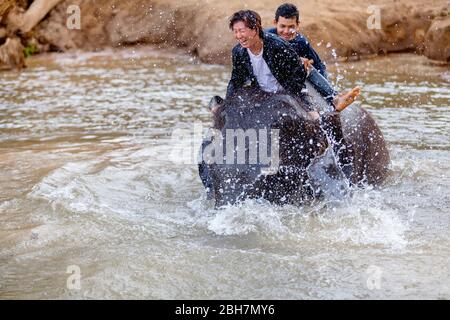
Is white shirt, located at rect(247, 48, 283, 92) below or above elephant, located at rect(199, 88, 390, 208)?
above

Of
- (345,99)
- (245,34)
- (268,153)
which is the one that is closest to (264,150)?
(268,153)

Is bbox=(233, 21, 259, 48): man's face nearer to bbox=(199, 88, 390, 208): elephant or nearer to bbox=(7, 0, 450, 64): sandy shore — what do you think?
bbox=(199, 88, 390, 208): elephant

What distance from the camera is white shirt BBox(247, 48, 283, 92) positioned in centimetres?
554

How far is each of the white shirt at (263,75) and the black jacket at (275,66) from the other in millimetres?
23

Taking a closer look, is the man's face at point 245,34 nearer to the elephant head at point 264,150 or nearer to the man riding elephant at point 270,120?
the man riding elephant at point 270,120

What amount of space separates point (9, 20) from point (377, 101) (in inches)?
270

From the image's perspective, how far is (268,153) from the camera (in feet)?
17.4

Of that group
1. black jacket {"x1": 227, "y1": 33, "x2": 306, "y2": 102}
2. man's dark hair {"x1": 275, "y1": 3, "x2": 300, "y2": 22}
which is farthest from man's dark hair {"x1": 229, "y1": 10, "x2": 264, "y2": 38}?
man's dark hair {"x1": 275, "y1": 3, "x2": 300, "y2": 22}

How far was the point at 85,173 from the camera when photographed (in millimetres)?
7379

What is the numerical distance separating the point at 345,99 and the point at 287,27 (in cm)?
85

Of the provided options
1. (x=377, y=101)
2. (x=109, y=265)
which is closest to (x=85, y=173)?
(x=109, y=265)

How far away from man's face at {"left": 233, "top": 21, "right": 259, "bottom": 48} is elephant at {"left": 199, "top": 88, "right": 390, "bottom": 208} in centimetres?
29

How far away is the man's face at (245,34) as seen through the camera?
5430 mm

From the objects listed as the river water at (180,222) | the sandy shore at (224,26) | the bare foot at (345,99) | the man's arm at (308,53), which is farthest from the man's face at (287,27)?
the sandy shore at (224,26)
